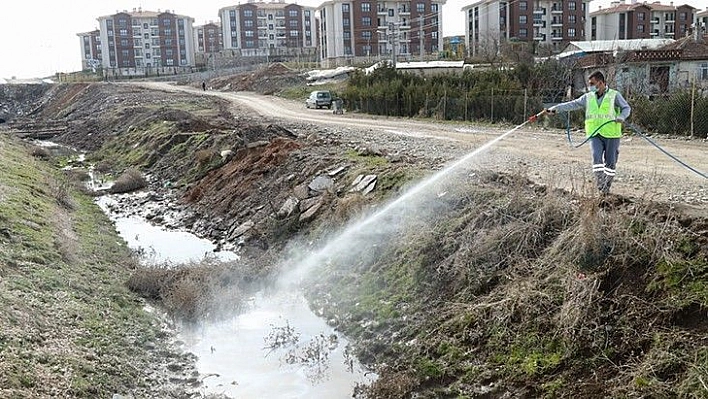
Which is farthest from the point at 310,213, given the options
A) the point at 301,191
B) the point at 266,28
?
the point at 266,28

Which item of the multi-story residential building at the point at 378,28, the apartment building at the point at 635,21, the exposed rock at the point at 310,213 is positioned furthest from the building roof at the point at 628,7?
the exposed rock at the point at 310,213

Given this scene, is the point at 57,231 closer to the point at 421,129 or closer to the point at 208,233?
the point at 208,233

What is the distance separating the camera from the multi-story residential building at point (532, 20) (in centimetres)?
10294

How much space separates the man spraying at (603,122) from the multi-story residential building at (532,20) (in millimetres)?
92845

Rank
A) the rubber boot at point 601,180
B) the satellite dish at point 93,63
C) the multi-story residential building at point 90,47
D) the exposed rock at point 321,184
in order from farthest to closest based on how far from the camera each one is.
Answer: the multi-story residential building at point 90,47 → the satellite dish at point 93,63 → the exposed rock at point 321,184 → the rubber boot at point 601,180

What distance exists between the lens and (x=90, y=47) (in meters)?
168

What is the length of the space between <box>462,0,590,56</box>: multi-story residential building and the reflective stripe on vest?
92850 mm

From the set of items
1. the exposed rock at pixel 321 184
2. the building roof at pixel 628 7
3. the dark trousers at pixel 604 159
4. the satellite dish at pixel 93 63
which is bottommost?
the exposed rock at pixel 321 184

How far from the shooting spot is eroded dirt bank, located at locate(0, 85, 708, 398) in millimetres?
7996

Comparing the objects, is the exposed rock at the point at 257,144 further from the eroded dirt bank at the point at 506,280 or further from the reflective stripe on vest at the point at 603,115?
the reflective stripe on vest at the point at 603,115

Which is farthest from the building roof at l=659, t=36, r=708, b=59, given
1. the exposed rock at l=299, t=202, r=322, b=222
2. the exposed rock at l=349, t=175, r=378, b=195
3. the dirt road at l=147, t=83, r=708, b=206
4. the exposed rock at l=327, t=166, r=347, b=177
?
the exposed rock at l=299, t=202, r=322, b=222

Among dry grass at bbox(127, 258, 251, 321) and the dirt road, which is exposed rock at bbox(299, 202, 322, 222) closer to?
dry grass at bbox(127, 258, 251, 321)

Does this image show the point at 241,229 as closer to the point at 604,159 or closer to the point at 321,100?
the point at 604,159

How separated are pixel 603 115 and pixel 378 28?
101m
